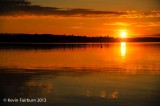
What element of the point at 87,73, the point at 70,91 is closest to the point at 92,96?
the point at 70,91

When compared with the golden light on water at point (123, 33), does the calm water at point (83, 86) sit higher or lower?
lower

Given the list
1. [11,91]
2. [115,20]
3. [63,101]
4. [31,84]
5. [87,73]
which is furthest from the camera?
[115,20]

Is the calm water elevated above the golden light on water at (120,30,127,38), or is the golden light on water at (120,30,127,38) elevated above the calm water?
the golden light on water at (120,30,127,38)

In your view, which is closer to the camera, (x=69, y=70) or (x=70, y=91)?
(x=70, y=91)

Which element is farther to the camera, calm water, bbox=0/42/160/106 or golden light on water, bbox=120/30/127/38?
golden light on water, bbox=120/30/127/38

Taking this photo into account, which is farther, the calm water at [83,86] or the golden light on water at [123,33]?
the golden light on water at [123,33]

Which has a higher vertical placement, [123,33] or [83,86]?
[123,33]

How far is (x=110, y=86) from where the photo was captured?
8.05 meters

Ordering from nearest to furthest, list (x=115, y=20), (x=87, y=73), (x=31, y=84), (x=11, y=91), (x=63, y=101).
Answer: (x=63, y=101) → (x=11, y=91) → (x=31, y=84) → (x=87, y=73) → (x=115, y=20)

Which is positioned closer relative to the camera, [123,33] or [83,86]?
[83,86]

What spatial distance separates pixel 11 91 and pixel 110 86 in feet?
6.68

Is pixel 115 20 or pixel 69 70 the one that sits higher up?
pixel 115 20

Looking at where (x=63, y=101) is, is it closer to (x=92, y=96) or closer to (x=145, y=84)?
(x=92, y=96)

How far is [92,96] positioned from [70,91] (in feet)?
1.56
